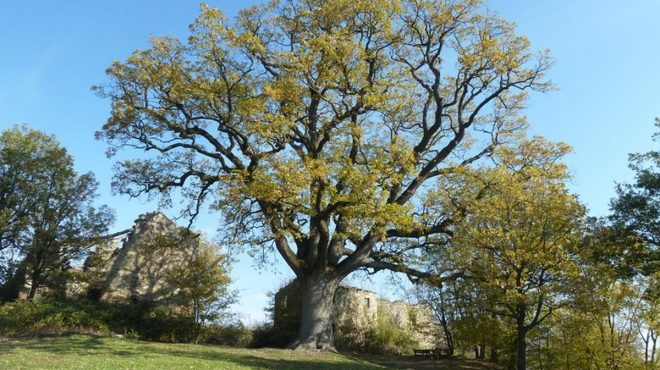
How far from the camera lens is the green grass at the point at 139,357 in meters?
13.4

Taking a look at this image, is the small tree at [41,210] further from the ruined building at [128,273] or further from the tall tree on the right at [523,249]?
the tall tree on the right at [523,249]

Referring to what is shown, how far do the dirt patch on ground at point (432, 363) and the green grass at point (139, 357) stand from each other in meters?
3.87

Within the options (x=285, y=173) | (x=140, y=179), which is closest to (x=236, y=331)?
(x=140, y=179)

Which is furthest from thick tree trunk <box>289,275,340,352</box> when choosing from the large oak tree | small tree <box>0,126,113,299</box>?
small tree <box>0,126,113,299</box>

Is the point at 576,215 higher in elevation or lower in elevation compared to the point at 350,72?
lower

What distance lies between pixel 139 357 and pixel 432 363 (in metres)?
13.5

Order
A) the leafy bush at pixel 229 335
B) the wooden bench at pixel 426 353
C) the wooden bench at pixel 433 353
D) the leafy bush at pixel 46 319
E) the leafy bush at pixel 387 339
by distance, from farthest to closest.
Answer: the leafy bush at pixel 387 339
the leafy bush at pixel 229 335
the wooden bench at pixel 426 353
the wooden bench at pixel 433 353
the leafy bush at pixel 46 319

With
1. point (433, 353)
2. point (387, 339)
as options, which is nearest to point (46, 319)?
point (387, 339)

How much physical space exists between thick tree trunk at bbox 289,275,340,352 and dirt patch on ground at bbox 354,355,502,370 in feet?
8.63

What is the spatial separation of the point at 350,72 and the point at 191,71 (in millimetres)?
6674

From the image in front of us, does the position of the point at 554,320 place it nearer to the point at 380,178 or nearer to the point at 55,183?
the point at 380,178

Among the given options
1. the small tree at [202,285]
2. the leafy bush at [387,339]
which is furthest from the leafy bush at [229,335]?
the leafy bush at [387,339]

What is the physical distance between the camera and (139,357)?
1523cm

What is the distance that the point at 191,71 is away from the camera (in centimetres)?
2294
